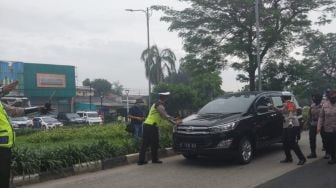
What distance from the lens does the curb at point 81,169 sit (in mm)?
8233

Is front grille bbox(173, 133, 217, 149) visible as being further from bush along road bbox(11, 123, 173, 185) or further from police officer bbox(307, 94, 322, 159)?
police officer bbox(307, 94, 322, 159)

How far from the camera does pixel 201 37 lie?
21.1 m

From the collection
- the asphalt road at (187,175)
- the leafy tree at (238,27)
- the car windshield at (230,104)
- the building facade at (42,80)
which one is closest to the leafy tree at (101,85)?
the building facade at (42,80)

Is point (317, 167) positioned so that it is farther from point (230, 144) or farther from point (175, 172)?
point (175, 172)

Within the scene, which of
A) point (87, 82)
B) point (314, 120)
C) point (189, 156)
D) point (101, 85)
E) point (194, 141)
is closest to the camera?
point (194, 141)

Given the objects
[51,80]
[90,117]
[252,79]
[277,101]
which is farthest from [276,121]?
[51,80]

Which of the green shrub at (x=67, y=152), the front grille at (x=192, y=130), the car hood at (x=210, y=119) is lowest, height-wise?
the green shrub at (x=67, y=152)

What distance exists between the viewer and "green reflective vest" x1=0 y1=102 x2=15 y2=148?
5.07 m

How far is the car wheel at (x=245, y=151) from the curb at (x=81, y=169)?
100 inches

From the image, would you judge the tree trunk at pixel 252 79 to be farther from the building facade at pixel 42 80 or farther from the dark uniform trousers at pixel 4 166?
the building facade at pixel 42 80

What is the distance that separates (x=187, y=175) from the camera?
8.91m

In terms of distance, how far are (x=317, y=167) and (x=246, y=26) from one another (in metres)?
12.0

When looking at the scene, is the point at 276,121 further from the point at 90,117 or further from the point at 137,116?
the point at 90,117

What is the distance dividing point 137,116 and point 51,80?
41043 millimetres
